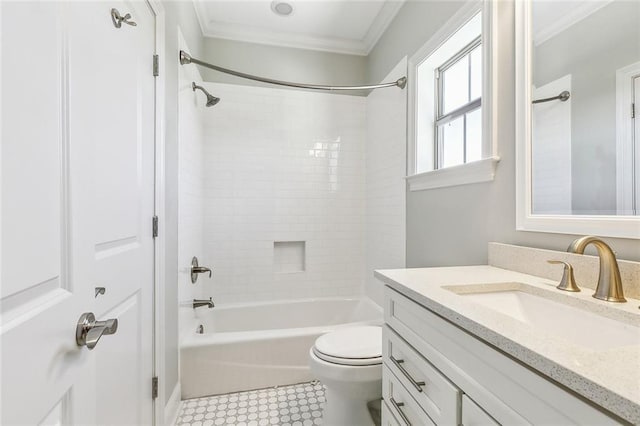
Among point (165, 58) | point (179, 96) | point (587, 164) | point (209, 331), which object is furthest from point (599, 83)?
point (209, 331)

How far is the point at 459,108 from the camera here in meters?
1.80

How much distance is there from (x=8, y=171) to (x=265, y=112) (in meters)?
2.39

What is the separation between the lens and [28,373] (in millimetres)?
480

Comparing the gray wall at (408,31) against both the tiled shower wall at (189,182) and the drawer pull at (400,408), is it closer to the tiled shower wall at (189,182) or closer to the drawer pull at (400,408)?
the tiled shower wall at (189,182)

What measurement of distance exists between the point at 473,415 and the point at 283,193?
2.26 meters

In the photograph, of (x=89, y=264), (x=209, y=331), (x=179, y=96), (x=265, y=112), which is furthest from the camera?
(x=265, y=112)

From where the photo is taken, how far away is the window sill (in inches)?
52.4

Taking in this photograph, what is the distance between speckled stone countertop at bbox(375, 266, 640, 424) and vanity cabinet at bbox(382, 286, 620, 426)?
0.03 metres

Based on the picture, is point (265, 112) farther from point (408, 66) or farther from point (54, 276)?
point (54, 276)

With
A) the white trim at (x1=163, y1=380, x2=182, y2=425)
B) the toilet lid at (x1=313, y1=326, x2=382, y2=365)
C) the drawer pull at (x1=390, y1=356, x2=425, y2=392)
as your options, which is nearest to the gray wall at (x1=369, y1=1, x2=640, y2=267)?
the toilet lid at (x1=313, y1=326, x2=382, y2=365)

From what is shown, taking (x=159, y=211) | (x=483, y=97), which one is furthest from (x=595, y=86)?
(x=159, y=211)

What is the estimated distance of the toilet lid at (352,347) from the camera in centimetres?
142

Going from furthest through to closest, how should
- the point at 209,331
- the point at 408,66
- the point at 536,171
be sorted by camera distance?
the point at 209,331, the point at 408,66, the point at 536,171

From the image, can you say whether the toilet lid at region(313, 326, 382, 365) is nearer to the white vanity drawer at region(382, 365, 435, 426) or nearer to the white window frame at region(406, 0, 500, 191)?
the white vanity drawer at region(382, 365, 435, 426)
